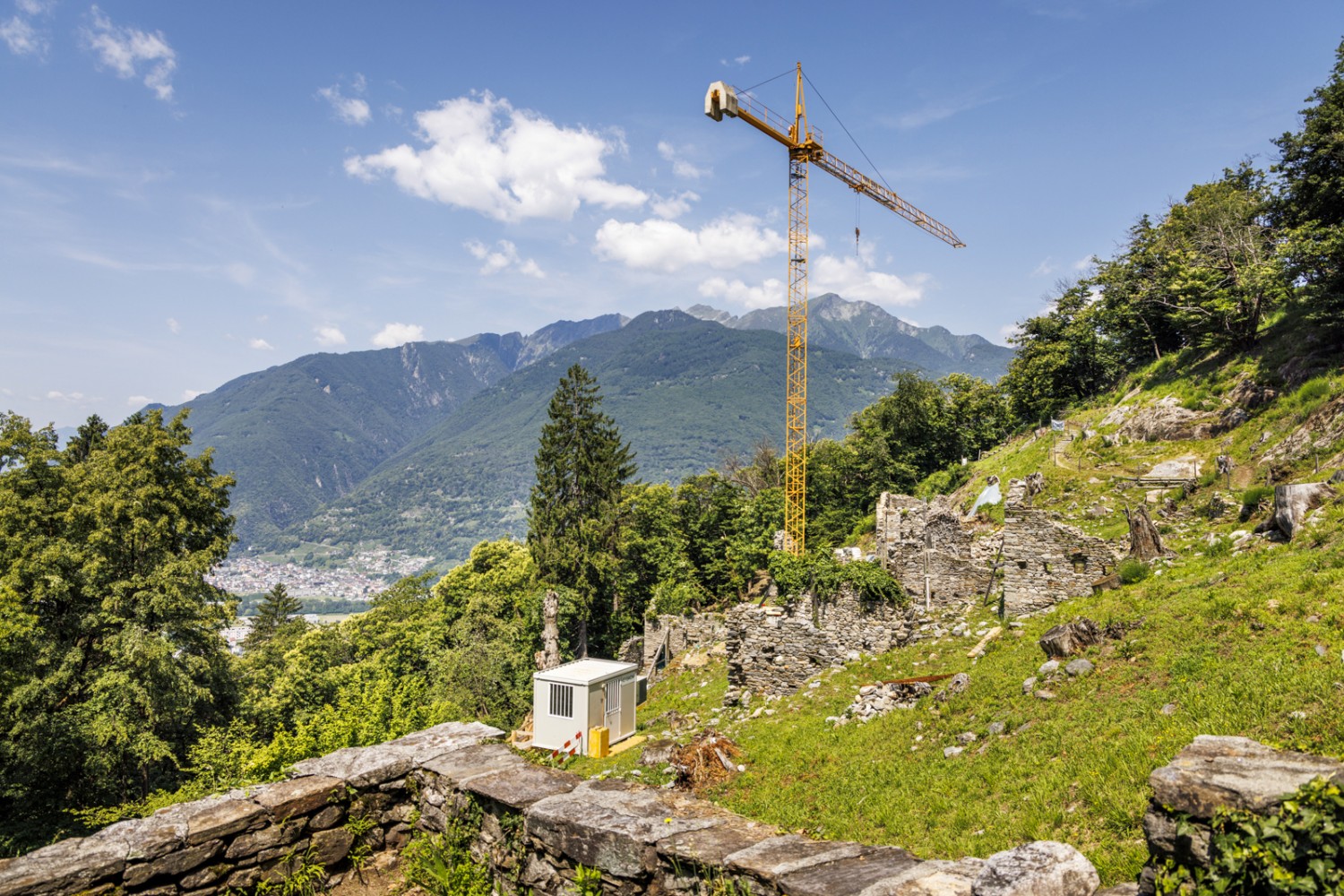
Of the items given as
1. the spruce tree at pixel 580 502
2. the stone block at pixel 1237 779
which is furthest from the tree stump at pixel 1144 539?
the spruce tree at pixel 580 502

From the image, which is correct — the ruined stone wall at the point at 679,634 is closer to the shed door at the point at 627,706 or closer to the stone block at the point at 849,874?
the shed door at the point at 627,706

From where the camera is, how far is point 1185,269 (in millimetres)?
30609

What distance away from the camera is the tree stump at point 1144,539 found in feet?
49.6

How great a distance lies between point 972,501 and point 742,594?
45.2 ft

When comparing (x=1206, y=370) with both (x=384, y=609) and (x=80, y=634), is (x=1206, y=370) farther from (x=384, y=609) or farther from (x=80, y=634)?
(x=384, y=609)

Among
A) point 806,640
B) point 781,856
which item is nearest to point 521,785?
point 781,856

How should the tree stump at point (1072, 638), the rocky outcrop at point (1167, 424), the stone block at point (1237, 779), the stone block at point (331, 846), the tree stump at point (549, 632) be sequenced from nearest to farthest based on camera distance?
the stone block at point (1237, 779) < the stone block at point (331, 846) < the tree stump at point (1072, 638) < the rocky outcrop at point (1167, 424) < the tree stump at point (549, 632)

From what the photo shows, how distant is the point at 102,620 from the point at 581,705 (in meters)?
14.2

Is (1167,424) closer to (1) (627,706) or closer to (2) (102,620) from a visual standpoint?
(1) (627,706)

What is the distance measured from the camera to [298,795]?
518cm

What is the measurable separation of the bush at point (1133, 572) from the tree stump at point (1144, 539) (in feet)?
3.60

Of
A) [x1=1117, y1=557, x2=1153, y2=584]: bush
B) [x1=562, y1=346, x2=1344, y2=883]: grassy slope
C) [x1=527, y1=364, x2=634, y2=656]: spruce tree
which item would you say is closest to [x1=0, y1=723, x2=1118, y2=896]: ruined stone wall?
[x1=562, y1=346, x2=1344, y2=883]: grassy slope

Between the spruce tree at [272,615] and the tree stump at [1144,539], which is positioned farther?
the spruce tree at [272,615]

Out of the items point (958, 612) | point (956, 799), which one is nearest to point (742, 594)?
point (958, 612)
